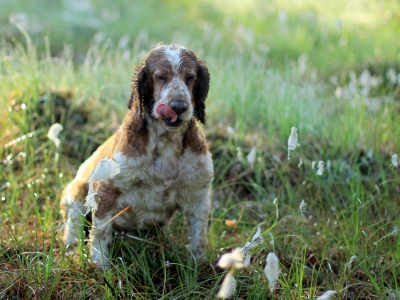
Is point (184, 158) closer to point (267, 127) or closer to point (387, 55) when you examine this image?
point (267, 127)

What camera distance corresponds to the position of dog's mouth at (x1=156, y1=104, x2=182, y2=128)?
340cm

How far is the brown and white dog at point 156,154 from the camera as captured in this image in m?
3.62

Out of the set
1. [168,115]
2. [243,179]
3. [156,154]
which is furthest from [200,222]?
[243,179]

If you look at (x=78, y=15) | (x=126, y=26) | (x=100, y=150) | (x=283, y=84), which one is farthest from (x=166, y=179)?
(x=78, y=15)

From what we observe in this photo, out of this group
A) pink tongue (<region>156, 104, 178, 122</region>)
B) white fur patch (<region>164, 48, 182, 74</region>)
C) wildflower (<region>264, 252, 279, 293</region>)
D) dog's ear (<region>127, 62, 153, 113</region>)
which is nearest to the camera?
wildflower (<region>264, 252, 279, 293</region>)

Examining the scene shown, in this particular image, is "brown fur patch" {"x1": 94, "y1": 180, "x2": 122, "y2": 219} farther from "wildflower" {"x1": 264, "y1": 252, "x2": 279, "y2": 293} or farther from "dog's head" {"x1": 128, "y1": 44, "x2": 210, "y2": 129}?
"wildflower" {"x1": 264, "y1": 252, "x2": 279, "y2": 293}

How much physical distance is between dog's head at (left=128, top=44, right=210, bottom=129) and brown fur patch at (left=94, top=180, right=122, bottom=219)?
541 millimetres

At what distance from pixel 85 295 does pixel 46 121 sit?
2742 mm

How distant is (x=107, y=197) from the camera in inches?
146

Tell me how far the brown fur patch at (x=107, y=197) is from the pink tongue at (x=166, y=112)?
0.63 metres

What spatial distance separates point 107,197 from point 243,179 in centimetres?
184

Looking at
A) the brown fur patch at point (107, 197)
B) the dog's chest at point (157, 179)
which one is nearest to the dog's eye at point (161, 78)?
the dog's chest at point (157, 179)

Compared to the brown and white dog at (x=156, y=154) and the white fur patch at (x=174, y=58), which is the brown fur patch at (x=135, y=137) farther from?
the white fur patch at (x=174, y=58)

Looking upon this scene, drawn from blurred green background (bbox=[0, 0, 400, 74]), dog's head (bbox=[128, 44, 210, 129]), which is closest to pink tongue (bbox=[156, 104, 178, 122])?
dog's head (bbox=[128, 44, 210, 129])
